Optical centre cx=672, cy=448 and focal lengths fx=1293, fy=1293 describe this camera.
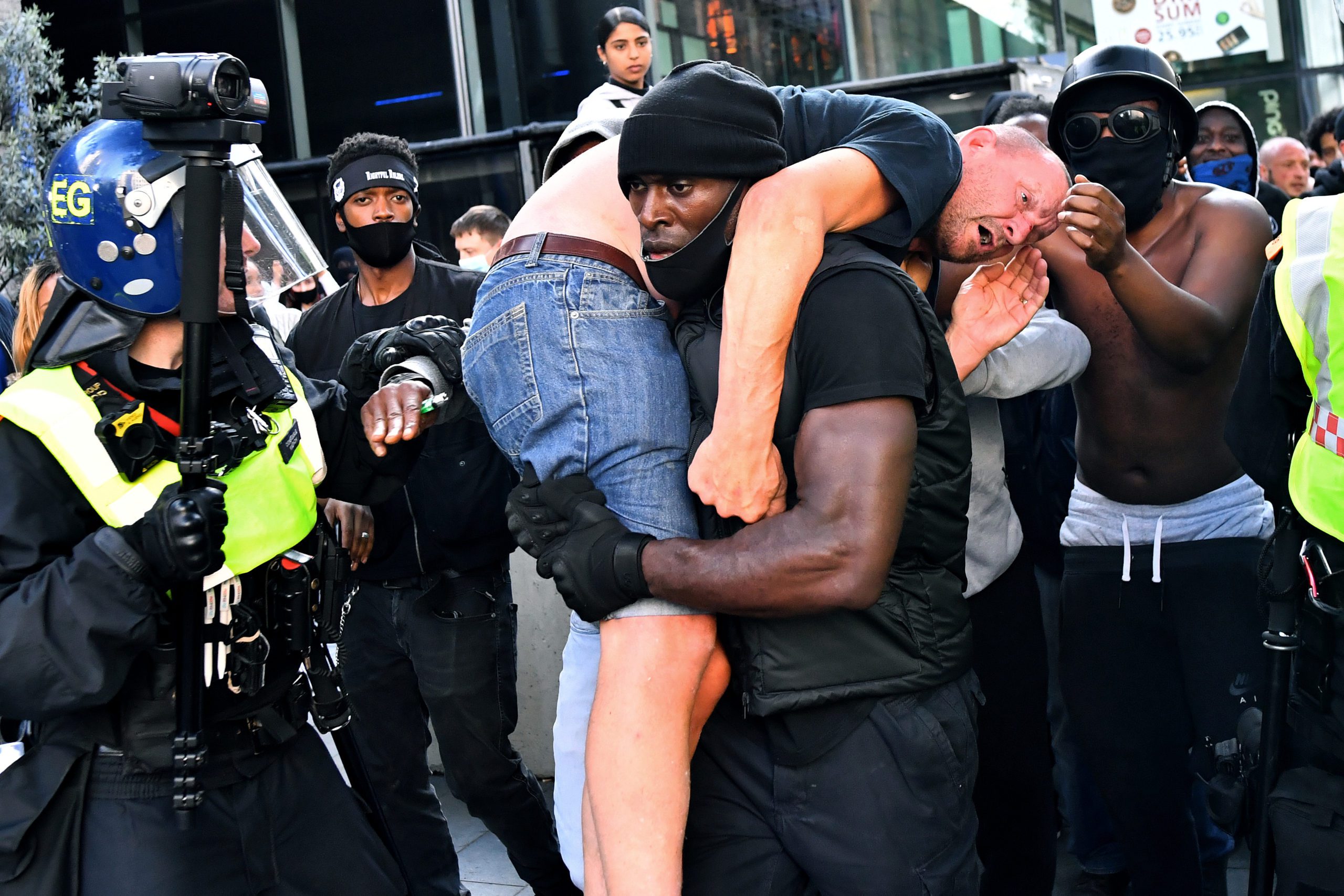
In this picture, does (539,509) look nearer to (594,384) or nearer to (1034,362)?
(594,384)

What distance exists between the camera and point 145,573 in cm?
238

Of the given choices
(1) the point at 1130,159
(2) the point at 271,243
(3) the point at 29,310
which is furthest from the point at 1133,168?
(3) the point at 29,310

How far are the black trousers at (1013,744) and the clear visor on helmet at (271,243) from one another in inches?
83.4

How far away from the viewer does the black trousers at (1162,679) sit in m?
3.46

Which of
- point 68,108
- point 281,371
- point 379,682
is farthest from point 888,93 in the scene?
point 281,371

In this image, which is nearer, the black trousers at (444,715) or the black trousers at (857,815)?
the black trousers at (857,815)

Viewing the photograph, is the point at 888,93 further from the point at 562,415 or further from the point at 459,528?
the point at 562,415

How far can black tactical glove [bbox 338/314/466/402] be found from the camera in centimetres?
312

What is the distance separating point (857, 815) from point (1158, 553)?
5.35 ft

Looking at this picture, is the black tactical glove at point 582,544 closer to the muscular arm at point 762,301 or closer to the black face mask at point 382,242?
the muscular arm at point 762,301

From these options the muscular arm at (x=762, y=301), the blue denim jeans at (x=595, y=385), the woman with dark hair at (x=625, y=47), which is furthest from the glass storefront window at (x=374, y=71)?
the muscular arm at (x=762, y=301)

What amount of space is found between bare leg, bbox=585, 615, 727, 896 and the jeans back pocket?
1.42 ft

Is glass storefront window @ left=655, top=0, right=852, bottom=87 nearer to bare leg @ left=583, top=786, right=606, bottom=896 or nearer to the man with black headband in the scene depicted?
the man with black headband

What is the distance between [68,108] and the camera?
811 cm
